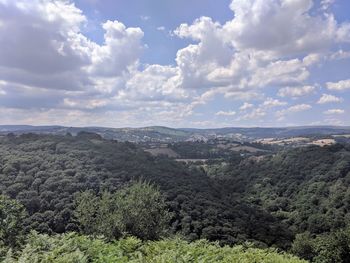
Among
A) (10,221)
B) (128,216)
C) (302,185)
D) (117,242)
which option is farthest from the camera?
(302,185)

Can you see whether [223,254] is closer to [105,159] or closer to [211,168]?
[105,159]

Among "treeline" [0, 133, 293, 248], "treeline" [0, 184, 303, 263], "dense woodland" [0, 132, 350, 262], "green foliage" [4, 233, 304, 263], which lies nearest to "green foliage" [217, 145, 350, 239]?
"dense woodland" [0, 132, 350, 262]

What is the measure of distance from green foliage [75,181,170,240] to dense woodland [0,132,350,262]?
88 mm

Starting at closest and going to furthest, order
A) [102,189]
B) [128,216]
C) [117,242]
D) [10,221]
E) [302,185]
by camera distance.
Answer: [117,242], [10,221], [128,216], [102,189], [302,185]

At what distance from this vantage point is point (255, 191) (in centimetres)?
10581

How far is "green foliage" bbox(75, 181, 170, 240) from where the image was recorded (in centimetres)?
3228

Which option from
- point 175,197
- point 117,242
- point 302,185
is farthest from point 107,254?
point 302,185

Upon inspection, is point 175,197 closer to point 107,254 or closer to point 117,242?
point 117,242

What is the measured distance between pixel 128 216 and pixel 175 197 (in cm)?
3694

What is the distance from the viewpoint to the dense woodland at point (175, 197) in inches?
1395

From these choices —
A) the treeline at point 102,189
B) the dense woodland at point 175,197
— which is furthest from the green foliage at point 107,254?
the treeline at point 102,189

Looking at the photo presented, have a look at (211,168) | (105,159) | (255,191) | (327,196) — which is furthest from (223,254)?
(211,168)

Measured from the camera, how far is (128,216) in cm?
3353

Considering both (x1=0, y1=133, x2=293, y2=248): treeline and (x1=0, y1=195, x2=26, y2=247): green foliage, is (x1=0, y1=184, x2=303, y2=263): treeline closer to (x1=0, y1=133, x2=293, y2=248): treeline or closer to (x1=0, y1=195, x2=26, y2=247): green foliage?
(x1=0, y1=195, x2=26, y2=247): green foliage
